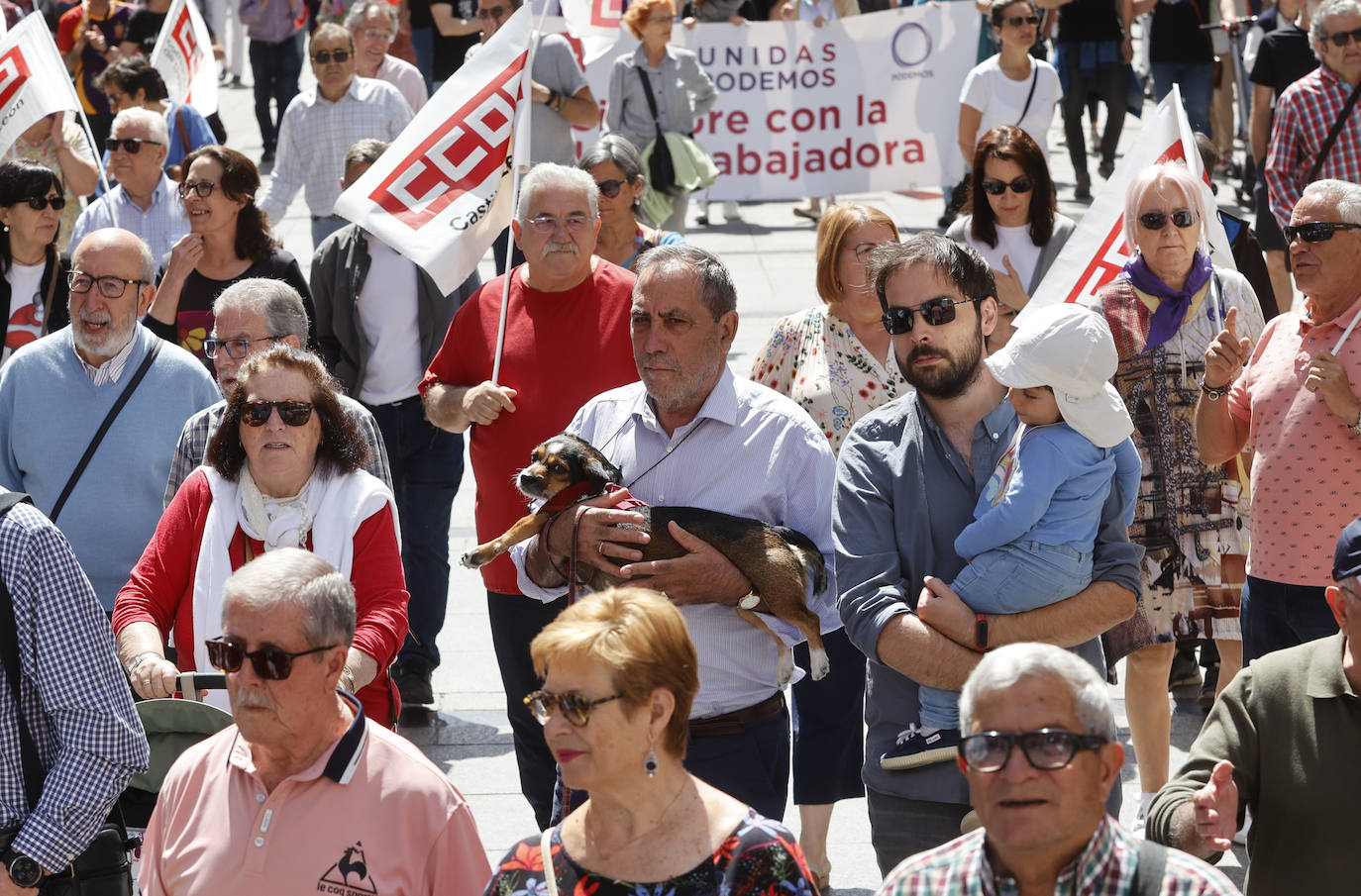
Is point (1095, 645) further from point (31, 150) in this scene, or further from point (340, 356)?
point (31, 150)

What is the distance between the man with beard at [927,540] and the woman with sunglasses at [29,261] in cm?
461

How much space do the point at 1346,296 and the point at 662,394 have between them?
217cm

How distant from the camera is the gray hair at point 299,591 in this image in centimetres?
378

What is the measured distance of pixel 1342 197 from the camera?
5.42 meters

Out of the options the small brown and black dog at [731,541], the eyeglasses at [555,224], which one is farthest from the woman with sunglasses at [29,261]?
the small brown and black dog at [731,541]

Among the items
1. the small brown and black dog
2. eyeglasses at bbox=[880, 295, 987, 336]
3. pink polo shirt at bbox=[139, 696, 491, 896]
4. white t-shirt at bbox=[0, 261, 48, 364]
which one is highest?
eyeglasses at bbox=[880, 295, 987, 336]

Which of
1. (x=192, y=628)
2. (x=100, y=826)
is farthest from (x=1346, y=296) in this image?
(x=100, y=826)

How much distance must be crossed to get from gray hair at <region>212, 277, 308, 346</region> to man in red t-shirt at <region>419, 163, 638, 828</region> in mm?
540

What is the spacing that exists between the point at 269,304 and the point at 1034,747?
3646 millimetres

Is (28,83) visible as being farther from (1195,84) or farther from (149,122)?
(1195,84)

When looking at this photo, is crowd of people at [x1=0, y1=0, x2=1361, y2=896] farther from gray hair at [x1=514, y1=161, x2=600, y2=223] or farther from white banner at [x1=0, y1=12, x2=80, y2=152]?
white banner at [x1=0, y1=12, x2=80, y2=152]

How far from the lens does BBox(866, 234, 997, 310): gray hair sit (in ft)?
14.6

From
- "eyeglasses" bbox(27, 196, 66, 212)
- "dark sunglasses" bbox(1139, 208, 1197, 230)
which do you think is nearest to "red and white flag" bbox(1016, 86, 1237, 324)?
"dark sunglasses" bbox(1139, 208, 1197, 230)

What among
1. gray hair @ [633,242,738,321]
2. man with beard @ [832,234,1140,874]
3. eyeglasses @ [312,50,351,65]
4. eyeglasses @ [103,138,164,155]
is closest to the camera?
man with beard @ [832,234,1140,874]
